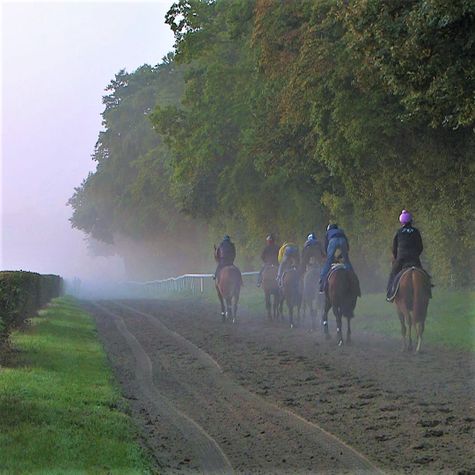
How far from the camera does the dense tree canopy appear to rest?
15188 mm

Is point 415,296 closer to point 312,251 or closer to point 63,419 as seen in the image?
point 312,251

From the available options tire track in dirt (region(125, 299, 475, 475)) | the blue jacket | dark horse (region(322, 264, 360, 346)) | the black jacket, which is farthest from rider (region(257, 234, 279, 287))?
the black jacket

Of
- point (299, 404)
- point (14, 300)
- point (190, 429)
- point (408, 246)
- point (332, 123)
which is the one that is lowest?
point (190, 429)

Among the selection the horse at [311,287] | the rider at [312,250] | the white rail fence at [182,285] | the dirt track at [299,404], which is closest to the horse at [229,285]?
the horse at [311,287]

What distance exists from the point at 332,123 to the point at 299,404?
43.8ft

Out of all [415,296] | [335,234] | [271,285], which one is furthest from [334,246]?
[271,285]

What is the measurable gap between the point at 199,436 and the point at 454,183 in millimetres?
15033

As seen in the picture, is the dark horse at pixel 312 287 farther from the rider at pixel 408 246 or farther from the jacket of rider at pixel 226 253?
the rider at pixel 408 246

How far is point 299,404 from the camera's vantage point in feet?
34.9

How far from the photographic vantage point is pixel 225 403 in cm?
1095

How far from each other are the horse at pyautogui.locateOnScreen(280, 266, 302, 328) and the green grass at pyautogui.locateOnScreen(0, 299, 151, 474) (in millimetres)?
8746

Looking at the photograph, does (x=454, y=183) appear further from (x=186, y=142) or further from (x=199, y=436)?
(x=186, y=142)

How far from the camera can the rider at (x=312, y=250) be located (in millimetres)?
21516

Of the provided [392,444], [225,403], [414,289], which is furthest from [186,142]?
[392,444]
